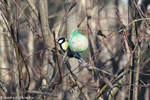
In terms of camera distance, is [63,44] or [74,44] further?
[63,44]

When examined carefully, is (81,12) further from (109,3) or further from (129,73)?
(109,3)

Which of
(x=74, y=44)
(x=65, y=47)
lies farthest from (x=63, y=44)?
(x=74, y=44)

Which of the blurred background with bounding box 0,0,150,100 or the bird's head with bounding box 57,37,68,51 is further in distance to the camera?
the bird's head with bounding box 57,37,68,51

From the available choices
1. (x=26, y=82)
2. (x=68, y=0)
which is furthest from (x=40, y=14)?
(x=26, y=82)

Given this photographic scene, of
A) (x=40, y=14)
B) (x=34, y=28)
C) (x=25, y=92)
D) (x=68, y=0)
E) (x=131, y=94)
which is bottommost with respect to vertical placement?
(x=131, y=94)

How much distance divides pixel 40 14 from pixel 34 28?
0.15 m

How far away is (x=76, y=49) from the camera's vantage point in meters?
1.62

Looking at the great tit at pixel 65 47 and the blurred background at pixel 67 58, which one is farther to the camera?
the great tit at pixel 65 47

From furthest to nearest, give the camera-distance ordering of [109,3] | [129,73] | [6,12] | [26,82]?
[109,3] → [129,73] → [26,82] → [6,12]

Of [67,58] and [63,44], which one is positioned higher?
[63,44]

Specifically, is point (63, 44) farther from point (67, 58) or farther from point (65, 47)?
point (67, 58)

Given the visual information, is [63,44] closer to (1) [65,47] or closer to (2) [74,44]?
(1) [65,47]

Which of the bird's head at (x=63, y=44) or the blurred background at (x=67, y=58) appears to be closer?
the blurred background at (x=67, y=58)

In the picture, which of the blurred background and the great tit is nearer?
the blurred background
